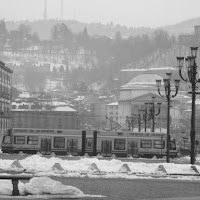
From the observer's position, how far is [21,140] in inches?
3169

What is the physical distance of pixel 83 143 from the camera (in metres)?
79.4

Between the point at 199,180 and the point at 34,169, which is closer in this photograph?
the point at 199,180

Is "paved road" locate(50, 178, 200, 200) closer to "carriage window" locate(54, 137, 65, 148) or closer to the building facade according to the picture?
"carriage window" locate(54, 137, 65, 148)

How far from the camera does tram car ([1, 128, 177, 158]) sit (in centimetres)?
7938

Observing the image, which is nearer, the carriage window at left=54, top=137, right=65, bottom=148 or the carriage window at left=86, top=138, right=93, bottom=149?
the carriage window at left=54, top=137, right=65, bottom=148

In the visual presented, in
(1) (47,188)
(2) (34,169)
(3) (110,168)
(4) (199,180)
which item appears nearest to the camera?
(1) (47,188)

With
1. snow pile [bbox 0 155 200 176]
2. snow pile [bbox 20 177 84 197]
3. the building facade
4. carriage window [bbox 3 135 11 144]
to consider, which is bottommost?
snow pile [bbox 0 155 200 176]

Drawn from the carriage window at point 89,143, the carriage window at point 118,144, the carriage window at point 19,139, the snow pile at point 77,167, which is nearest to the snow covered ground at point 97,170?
the snow pile at point 77,167

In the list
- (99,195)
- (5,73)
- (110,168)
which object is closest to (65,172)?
(110,168)

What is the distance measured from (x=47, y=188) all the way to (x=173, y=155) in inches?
2242

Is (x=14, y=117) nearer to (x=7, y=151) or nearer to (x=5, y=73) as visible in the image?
(x=5, y=73)

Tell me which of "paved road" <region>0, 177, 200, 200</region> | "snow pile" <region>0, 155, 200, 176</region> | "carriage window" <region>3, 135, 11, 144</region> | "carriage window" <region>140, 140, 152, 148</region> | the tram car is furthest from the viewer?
"carriage window" <region>140, 140, 152, 148</region>

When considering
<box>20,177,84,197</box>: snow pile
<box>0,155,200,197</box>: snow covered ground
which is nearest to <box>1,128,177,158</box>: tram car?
<box>0,155,200,197</box>: snow covered ground

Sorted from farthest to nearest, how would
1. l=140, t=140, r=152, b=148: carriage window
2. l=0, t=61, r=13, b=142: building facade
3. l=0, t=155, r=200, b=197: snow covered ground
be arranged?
l=0, t=61, r=13, b=142: building facade, l=140, t=140, r=152, b=148: carriage window, l=0, t=155, r=200, b=197: snow covered ground
